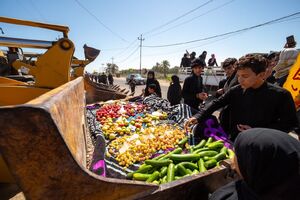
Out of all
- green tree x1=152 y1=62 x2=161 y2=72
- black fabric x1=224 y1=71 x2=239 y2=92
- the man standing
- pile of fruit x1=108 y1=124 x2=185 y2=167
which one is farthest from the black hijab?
green tree x1=152 y1=62 x2=161 y2=72

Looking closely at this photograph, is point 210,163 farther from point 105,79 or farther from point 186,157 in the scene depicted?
point 105,79

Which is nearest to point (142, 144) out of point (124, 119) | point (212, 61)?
point (124, 119)

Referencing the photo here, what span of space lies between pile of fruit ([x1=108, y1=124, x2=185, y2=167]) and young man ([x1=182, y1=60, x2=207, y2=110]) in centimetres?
129

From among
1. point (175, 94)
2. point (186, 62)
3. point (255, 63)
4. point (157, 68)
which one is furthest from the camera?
point (157, 68)

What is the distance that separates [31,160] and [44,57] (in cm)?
288

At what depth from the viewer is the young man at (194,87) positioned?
4367 millimetres

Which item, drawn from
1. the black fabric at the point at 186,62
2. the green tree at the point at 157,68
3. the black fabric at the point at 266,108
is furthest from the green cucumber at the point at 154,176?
the green tree at the point at 157,68

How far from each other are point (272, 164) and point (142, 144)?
2211 mm

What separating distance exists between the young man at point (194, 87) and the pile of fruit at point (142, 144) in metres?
1.29

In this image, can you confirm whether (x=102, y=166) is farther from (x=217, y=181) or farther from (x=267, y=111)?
(x=267, y=111)

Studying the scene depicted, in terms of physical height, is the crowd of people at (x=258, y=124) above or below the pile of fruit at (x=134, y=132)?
above

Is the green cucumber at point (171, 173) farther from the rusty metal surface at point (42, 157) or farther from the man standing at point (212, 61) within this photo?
the man standing at point (212, 61)

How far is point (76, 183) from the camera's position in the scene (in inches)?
45.3

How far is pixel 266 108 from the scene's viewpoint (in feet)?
7.39
